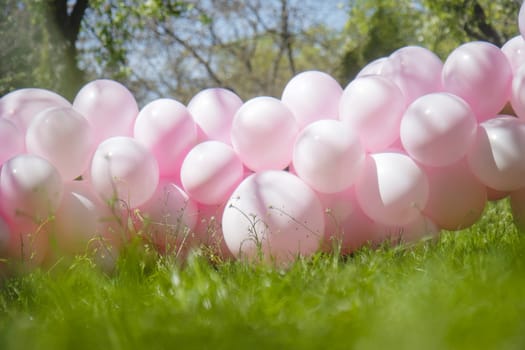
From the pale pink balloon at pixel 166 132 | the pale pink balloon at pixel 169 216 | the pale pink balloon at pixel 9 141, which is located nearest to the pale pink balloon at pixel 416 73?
the pale pink balloon at pixel 166 132

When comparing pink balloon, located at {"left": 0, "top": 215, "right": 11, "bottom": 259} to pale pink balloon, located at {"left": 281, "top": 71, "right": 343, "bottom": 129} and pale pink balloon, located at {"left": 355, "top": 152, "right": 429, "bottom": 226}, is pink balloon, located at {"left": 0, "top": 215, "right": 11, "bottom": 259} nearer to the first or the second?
pale pink balloon, located at {"left": 281, "top": 71, "right": 343, "bottom": 129}

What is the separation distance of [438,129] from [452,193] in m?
0.34

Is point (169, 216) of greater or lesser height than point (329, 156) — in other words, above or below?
below

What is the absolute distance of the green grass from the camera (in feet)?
4.19

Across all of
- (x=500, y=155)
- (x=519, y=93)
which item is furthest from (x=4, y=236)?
(x=519, y=93)

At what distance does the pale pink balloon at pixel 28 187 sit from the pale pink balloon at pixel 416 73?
154cm

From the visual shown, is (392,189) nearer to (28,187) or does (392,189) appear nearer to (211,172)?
(211,172)

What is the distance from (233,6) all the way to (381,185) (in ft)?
32.6

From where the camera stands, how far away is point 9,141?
2.55m

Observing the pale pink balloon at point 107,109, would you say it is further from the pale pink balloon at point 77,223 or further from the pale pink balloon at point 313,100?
the pale pink balloon at point 313,100

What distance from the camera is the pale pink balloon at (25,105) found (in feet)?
8.84

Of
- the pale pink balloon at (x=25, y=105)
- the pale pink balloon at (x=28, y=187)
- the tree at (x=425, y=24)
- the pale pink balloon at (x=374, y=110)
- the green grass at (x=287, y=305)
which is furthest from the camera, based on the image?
the tree at (x=425, y=24)

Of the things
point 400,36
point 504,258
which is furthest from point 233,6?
point 504,258

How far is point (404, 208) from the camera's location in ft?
8.27
